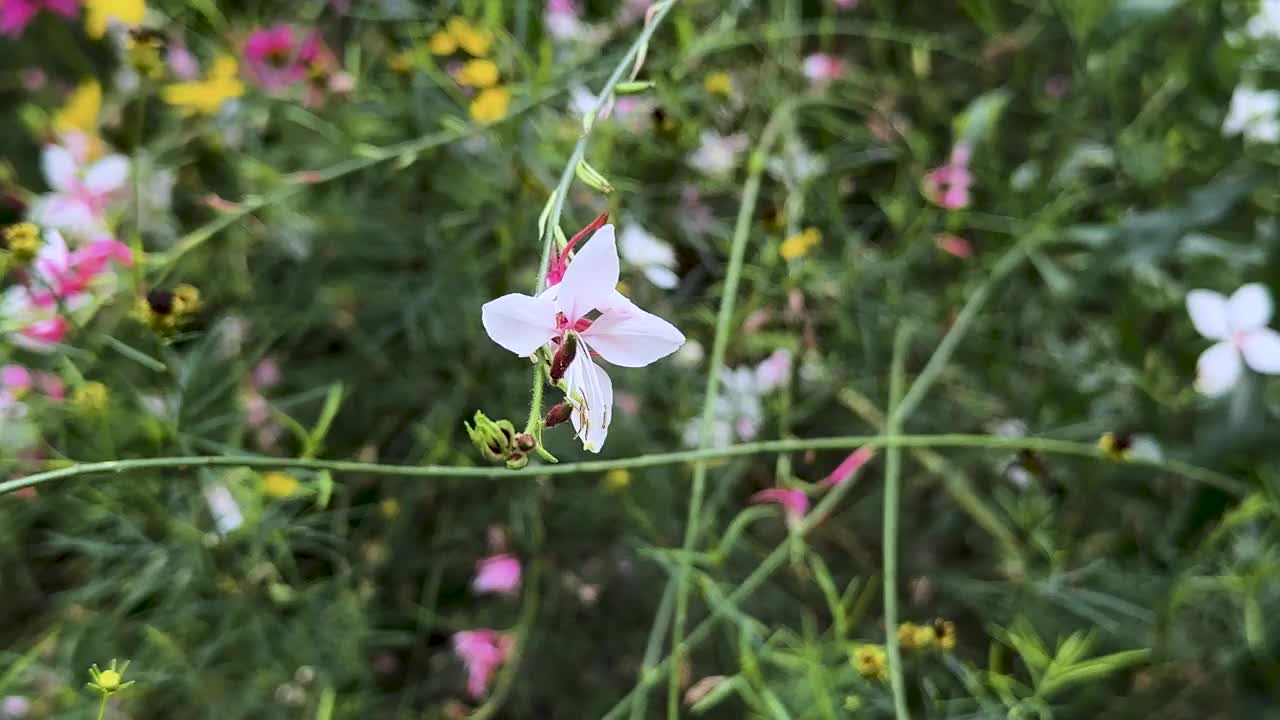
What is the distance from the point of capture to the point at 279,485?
52 cm

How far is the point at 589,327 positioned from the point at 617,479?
289 mm

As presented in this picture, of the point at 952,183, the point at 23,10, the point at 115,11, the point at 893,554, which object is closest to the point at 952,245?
the point at 952,183

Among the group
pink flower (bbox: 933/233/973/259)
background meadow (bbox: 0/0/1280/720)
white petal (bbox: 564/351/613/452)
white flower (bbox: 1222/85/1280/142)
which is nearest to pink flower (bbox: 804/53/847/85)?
background meadow (bbox: 0/0/1280/720)

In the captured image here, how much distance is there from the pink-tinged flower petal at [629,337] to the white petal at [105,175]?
44 centimetres

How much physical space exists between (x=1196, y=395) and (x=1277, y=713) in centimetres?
17

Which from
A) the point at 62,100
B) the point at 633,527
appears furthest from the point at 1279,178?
the point at 62,100

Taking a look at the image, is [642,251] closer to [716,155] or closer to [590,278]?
[716,155]

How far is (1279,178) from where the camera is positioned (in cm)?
61

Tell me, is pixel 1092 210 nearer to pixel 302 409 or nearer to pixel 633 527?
pixel 633 527

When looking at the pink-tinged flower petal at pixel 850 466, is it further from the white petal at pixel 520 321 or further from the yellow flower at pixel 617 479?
the white petal at pixel 520 321

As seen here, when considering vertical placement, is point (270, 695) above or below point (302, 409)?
below

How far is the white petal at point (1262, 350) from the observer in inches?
21.4

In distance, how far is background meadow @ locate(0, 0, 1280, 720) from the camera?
0.54 m

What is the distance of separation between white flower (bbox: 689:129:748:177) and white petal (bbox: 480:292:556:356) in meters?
0.41
